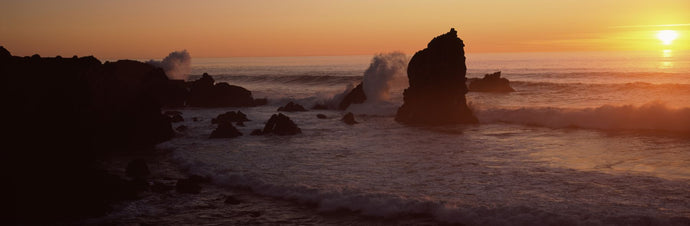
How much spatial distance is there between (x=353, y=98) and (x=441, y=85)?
→ 11569 millimetres

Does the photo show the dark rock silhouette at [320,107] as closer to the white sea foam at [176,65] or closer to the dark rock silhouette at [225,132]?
the dark rock silhouette at [225,132]

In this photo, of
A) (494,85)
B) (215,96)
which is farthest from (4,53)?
(494,85)

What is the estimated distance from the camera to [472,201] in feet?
41.7

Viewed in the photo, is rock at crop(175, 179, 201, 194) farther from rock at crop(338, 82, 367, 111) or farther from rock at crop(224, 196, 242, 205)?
rock at crop(338, 82, 367, 111)

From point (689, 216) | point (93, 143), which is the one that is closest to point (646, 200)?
point (689, 216)

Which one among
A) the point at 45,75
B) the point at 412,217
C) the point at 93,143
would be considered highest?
the point at 45,75

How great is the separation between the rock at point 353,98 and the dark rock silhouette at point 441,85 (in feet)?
31.7

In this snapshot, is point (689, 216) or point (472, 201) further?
point (472, 201)

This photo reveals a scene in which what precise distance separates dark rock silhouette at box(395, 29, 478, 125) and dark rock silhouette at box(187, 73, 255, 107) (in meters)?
19.1

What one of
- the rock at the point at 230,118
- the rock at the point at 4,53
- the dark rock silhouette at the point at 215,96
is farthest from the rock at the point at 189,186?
the dark rock silhouette at the point at 215,96

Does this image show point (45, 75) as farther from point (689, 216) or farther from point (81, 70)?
point (689, 216)

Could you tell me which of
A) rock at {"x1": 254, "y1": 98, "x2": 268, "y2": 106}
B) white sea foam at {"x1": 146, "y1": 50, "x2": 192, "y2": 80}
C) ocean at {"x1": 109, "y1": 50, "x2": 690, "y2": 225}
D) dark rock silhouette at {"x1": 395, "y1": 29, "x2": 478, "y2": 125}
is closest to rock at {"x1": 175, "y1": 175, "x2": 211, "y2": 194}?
ocean at {"x1": 109, "y1": 50, "x2": 690, "y2": 225}

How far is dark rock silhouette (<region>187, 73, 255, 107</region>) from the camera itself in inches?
1759

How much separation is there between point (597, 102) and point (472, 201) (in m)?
29.6
